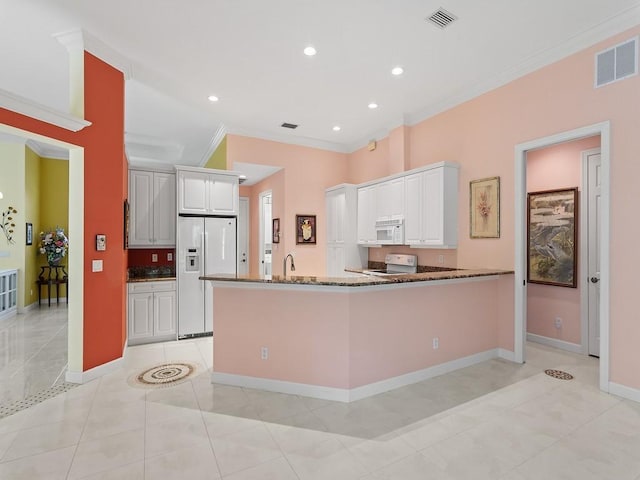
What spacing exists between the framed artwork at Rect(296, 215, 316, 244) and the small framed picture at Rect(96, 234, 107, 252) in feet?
10.7

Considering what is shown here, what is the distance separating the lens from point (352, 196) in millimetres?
5988

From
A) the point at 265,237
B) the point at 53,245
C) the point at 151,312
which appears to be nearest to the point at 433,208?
the point at 151,312

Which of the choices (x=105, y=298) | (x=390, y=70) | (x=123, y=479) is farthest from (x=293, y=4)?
(x=123, y=479)

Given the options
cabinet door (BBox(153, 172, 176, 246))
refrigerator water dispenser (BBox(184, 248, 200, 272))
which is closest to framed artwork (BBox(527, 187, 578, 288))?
refrigerator water dispenser (BBox(184, 248, 200, 272))

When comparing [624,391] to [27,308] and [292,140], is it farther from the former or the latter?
[27,308]

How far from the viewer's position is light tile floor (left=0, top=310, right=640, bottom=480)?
2031 millimetres

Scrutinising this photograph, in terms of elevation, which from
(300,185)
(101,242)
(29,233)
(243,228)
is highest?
(300,185)

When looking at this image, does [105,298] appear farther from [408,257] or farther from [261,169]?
[408,257]

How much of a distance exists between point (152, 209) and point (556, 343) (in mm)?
5902

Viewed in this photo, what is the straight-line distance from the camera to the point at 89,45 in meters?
3.27

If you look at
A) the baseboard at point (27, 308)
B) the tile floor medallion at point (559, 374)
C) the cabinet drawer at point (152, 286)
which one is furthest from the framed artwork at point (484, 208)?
the baseboard at point (27, 308)

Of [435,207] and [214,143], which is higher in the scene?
[214,143]

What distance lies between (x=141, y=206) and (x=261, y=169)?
2183mm

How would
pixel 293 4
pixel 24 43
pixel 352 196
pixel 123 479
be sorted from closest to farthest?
1. pixel 123 479
2. pixel 293 4
3. pixel 24 43
4. pixel 352 196
